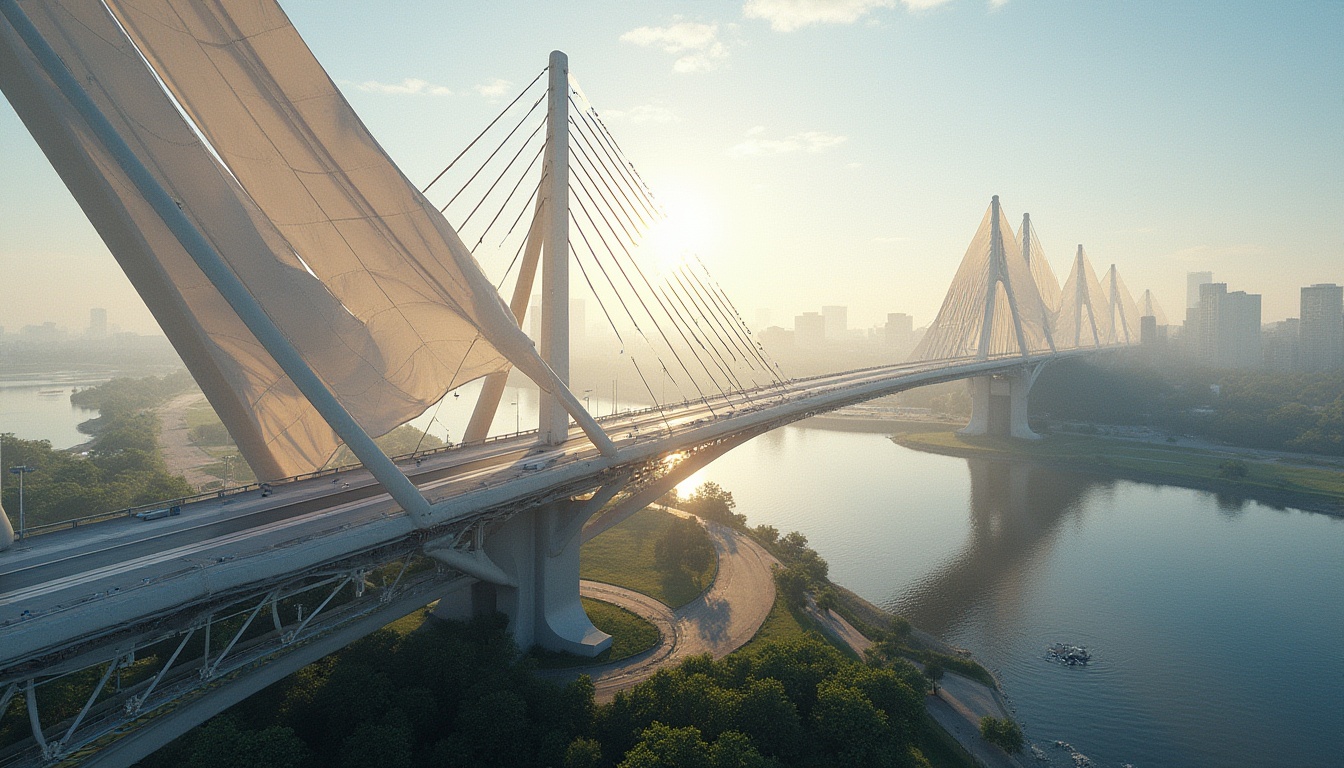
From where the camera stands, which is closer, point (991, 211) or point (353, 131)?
point (353, 131)

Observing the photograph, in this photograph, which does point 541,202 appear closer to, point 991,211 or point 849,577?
point 849,577

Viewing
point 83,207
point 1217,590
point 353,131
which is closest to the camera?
point 83,207

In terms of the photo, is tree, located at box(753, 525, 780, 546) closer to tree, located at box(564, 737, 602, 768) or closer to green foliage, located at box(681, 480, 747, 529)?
green foliage, located at box(681, 480, 747, 529)

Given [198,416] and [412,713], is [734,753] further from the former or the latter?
[198,416]


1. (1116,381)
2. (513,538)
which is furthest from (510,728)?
(1116,381)

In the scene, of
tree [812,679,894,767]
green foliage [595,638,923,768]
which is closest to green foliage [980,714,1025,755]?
green foliage [595,638,923,768]

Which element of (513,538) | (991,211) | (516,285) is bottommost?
(513,538)

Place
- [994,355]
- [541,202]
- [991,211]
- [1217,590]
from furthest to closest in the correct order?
[994,355], [991,211], [1217,590], [541,202]
